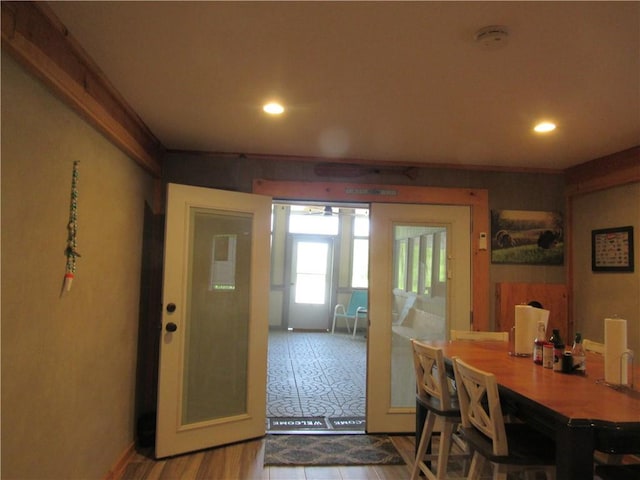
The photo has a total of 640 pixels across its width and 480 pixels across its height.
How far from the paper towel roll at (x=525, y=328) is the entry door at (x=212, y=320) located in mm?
1794

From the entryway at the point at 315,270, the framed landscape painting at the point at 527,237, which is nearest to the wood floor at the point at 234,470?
the framed landscape painting at the point at 527,237

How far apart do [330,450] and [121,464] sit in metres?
1.37

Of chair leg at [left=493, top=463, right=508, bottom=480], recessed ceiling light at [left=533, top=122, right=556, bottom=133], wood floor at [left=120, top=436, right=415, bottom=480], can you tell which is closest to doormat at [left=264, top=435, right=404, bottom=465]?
wood floor at [left=120, top=436, right=415, bottom=480]

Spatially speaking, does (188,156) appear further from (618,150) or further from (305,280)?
(305,280)

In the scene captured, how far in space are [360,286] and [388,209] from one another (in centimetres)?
532

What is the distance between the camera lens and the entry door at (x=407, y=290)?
11.7 feet

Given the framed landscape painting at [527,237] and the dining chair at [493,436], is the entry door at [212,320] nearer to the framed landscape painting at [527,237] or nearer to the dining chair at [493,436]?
the dining chair at [493,436]

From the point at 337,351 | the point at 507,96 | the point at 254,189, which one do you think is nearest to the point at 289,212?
the point at 337,351

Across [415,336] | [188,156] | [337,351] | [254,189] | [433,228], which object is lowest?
[337,351]

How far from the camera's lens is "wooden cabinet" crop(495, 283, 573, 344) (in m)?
3.71

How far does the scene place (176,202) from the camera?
3.05 m

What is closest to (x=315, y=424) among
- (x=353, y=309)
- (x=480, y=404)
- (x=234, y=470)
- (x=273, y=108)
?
(x=234, y=470)

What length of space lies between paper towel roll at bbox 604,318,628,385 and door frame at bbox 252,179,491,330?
69.8 inches

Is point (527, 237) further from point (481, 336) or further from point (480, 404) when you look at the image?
point (480, 404)
